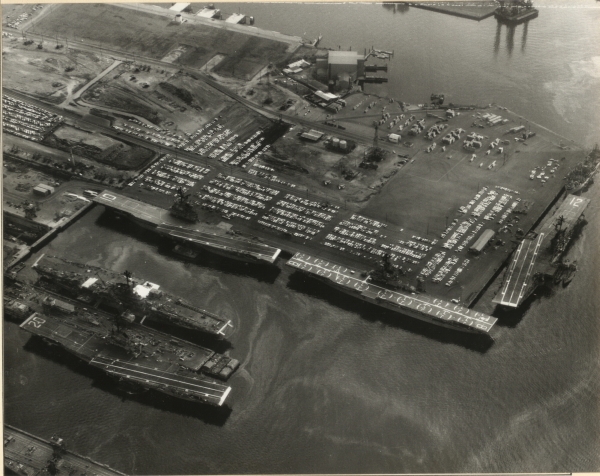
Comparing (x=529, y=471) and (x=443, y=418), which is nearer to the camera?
(x=529, y=471)

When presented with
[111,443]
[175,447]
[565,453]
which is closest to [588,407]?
[565,453]

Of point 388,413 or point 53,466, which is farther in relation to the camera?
point 388,413

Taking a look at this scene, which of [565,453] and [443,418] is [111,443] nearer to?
[443,418]

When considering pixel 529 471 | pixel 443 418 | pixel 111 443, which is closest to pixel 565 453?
pixel 529 471

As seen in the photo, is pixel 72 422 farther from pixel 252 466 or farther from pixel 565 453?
pixel 565 453
